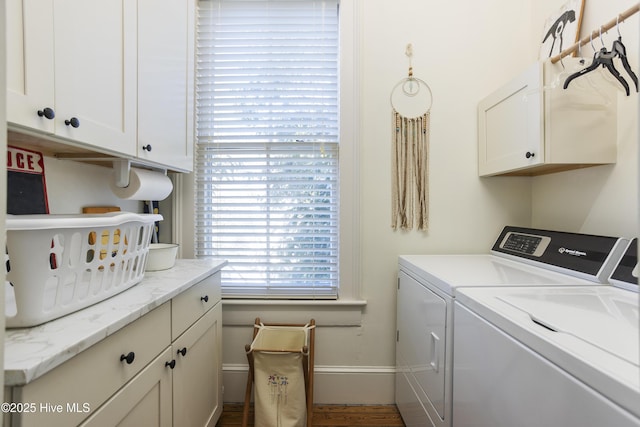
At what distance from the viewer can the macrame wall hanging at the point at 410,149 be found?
6.02 ft

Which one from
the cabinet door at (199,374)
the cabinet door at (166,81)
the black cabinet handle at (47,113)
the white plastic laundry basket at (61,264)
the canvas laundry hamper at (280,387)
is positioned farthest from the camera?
the canvas laundry hamper at (280,387)

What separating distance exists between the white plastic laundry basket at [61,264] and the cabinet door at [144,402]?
0.27m

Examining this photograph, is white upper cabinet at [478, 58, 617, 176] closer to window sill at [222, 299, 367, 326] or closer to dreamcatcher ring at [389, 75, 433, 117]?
dreamcatcher ring at [389, 75, 433, 117]

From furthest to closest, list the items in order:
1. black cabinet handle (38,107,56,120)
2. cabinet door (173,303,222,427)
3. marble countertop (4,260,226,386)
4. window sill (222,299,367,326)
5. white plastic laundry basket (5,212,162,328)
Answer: window sill (222,299,367,326), cabinet door (173,303,222,427), black cabinet handle (38,107,56,120), white plastic laundry basket (5,212,162,328), marble countertop (4,260,226,386)

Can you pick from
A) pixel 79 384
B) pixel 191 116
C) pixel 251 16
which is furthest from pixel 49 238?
pixel 251 16

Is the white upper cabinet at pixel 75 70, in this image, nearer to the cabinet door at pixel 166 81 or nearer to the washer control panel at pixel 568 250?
the cabinet door at pixel 166 81

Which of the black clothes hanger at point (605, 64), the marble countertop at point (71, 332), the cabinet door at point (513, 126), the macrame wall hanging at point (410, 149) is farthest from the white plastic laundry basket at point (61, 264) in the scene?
the black clothes hanger at point (605, 64)

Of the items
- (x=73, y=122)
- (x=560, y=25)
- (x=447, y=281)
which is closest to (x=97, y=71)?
(x=73, y=122)

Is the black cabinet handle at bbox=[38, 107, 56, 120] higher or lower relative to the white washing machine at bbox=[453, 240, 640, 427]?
higher

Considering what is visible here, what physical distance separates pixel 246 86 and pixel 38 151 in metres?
1.10

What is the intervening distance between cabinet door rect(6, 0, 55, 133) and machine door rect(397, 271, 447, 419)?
145 cm

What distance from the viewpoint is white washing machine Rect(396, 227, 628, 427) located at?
1126 mm

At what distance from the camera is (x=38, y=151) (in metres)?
1.13

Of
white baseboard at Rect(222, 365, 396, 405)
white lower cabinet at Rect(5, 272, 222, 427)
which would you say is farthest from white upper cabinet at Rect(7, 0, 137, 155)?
white baseboard at Rect(222, 365, 396, 405)
